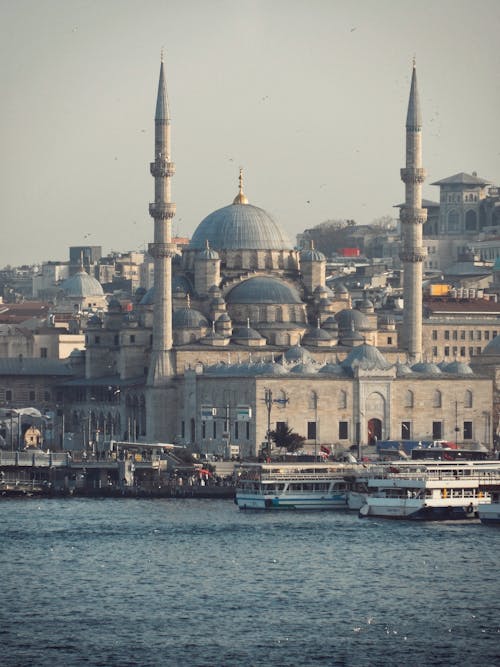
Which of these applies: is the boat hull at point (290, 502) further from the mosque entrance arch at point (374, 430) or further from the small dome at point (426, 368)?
the small dome at point (426, 368)

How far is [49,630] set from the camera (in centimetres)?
7356

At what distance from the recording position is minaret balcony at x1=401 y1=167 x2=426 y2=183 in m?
136

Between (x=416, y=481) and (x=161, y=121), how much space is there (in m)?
33.7

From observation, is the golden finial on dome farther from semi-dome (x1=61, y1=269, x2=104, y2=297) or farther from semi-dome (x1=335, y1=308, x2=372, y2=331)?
semi-dome (x1=61, y1=269, x2=104, y2=297)

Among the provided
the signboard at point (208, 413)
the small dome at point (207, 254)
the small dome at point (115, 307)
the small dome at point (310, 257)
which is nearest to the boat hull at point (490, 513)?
the signboard at point (208, 413)

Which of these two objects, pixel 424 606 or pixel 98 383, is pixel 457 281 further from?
pixel 424 606

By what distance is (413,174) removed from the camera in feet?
445

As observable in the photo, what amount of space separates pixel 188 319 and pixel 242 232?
8446mm

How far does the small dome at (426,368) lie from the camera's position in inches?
5261

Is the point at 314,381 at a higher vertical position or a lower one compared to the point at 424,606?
higher

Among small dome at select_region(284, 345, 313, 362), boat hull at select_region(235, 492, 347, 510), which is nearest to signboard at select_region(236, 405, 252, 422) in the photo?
small dome at select_region(284, 345, 313, 362)

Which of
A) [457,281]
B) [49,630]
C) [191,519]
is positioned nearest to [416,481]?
[191,519]

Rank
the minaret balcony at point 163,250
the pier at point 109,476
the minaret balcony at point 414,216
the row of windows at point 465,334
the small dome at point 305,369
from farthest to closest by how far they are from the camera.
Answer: the row of windows at point 465,334 < the minaret balcony at point 414,216 < the minaret balcony at point 163,250 < the small dome at point 305,369 < the pier at point 109,476

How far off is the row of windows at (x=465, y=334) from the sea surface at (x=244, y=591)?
2020 inches
